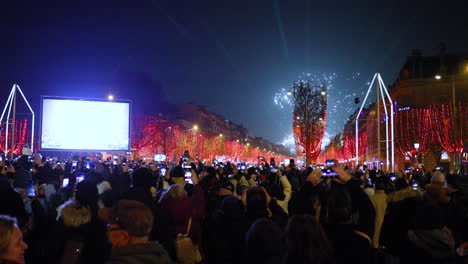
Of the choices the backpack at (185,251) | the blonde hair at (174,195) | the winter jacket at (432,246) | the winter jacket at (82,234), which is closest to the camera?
the winter jacket at (432,246)

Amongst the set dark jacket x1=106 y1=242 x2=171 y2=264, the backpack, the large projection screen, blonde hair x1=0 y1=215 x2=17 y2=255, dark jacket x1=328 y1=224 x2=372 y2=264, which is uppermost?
the large projection screen

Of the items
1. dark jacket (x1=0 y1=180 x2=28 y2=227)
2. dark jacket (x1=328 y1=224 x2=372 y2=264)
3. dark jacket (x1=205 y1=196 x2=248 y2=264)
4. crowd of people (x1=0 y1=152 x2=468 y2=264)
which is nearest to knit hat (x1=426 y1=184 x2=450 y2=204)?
crowd of people (x1=0 y1=152 x2=468 y2=264)

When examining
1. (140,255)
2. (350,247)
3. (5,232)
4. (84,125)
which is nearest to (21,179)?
(5,232)

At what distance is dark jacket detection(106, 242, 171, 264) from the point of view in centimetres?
326

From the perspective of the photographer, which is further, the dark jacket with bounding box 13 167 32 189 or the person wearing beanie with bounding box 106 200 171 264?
the dark jacket with bounding box 13 167 32 189

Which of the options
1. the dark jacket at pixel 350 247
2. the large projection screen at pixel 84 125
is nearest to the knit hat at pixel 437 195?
the dark jacket at pixel 350 247

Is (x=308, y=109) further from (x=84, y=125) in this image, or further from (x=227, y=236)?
(x=227, y=236)

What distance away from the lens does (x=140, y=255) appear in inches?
131

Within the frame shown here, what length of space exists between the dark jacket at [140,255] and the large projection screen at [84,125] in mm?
25967

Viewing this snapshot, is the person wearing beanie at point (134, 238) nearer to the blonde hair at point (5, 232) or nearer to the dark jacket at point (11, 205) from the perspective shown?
the blonde hair at point (5, 232)

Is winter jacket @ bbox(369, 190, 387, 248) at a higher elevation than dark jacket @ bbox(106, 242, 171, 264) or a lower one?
lower

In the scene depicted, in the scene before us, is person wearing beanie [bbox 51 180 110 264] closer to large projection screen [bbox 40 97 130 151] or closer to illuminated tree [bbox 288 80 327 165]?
large projection screen [bbox 40 97 130 151]

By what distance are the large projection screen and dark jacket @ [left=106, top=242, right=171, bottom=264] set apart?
1022 inches

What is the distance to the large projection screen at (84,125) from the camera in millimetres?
27419
